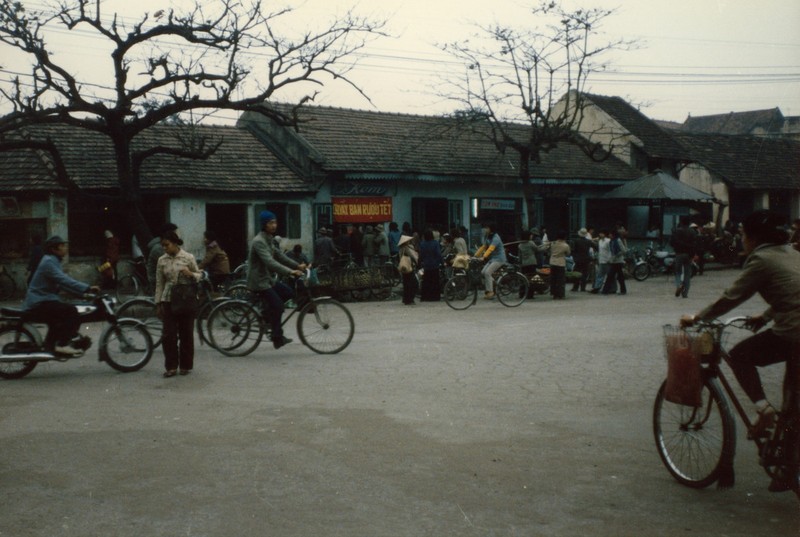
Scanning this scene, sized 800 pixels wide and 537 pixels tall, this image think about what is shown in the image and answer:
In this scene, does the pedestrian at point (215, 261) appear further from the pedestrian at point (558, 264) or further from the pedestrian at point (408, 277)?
the pedestrian at point (558, 264)

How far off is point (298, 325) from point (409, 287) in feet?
28.8

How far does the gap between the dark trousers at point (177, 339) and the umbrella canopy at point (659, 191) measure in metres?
25.8

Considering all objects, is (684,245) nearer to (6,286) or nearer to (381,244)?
(381,244)

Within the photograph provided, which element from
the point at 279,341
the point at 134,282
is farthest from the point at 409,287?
the point at 279,341

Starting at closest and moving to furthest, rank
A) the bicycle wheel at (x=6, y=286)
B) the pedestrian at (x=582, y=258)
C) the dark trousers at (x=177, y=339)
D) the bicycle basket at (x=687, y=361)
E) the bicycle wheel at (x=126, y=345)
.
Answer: the bicycle basket at (x=687, y=361)
the dark trousers at (x=177, y=339)
the bicycle wheel at (x=126, y=345)
the bicycle wheel at (x=6, y=286)
the pedestrian at (x=582, y=258)

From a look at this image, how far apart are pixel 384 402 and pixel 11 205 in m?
19.0

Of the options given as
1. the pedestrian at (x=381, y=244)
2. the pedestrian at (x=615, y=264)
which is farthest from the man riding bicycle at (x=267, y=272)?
the pedestrian at (x=381, y=244)

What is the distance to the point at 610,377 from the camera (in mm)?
9578

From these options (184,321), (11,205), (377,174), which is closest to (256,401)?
(184,321)

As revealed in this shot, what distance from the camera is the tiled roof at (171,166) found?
81.6 ft

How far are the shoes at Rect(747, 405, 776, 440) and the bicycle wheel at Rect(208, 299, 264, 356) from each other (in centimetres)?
766

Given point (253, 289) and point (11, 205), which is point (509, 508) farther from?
point (11, 205)

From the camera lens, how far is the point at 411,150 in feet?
108

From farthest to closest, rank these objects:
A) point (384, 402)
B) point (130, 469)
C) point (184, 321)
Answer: point (184, 321) → point (384, 402) → point (130, 469)
